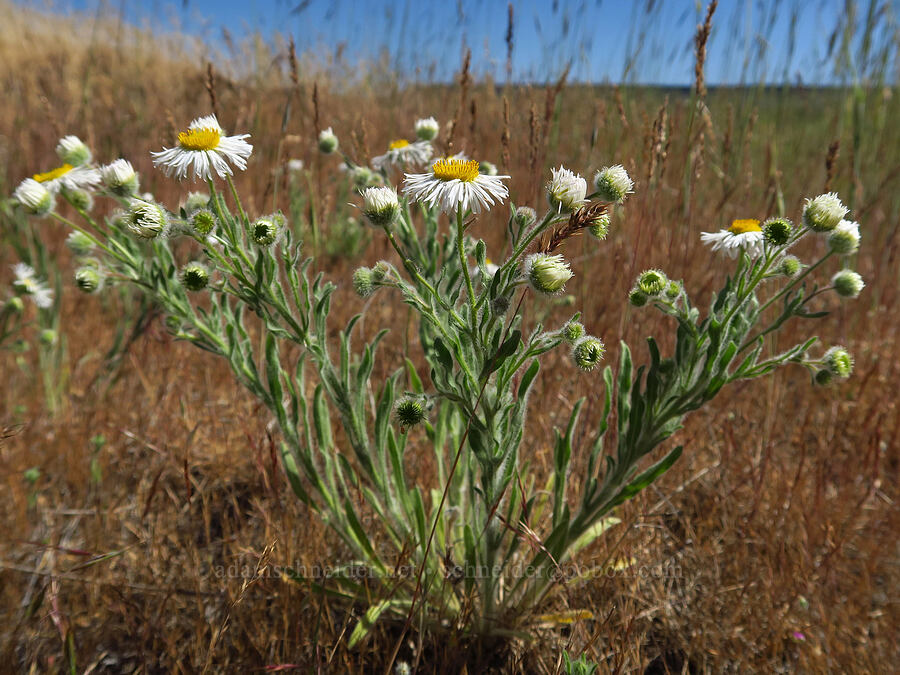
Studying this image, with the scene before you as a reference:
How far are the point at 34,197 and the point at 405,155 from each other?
3.89 ft

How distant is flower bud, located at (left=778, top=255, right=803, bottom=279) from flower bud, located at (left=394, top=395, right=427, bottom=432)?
38.4 inches

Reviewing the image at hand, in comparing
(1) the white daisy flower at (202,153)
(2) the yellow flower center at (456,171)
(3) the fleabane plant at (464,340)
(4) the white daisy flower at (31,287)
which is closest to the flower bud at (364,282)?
(3) the fleabane plant at (464,340)

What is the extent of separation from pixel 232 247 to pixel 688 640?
5.70 feet

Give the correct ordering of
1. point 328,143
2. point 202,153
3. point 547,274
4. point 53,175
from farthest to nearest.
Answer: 1. point 328,143
2. point 53,175
3. point 202,153
4. point 547,274

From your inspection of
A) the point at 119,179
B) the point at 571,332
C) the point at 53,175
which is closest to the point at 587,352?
the point at 571,332

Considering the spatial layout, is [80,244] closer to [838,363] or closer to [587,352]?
[587,352]

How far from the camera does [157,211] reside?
4.48ft

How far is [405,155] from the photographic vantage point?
6.89 feet

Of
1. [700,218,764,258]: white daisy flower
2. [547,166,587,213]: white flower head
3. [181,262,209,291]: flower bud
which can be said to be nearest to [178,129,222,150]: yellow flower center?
[181,262,209,291]: flower bud

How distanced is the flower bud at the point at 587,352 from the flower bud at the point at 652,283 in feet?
0.72

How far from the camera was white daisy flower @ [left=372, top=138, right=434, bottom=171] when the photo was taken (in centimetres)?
209

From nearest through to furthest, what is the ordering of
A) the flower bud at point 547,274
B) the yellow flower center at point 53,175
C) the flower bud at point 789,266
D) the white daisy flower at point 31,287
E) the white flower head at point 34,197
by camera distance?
1. the flower bud at point 547,274
2. the flower bud at point 789,266
3. the white flower head at point 34,197
4. the yellow flower center at point 53,175
5. the white daisy flower at point 31,287

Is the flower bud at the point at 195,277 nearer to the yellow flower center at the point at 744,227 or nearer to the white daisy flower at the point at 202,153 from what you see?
the white daisy flower at the point at 202,153

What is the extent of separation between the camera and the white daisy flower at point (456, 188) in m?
1.21
